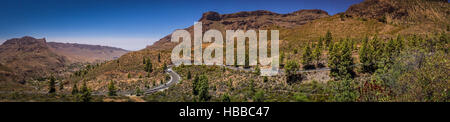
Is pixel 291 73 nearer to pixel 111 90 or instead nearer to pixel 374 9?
pixel 111 90

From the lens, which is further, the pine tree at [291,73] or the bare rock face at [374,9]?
the bare rock face at [374,9]

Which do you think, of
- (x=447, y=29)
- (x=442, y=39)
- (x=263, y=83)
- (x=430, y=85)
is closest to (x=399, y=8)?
(x=447, y=29)

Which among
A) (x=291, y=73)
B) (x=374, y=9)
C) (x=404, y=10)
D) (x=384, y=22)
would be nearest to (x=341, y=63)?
(x=291, y=73)

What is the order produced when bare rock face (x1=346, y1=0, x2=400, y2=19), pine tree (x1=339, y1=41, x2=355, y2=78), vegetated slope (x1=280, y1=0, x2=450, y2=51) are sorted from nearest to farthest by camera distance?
pine tree (x1=339, y1=41, x2=355, y2=78) < vegetated slope (x1=280, y1=0, x2=450, y2=51) < bare rock face (x1=346, y1=0, x2=400, y2=19)

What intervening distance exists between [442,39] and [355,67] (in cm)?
3060

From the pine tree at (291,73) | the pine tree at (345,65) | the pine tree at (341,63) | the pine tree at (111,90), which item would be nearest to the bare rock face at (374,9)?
the pine tree at (345,65)

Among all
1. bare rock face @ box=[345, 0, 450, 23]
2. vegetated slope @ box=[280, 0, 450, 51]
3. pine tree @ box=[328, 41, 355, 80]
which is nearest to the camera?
pine tree @ box=[328, 41, 355, 80]

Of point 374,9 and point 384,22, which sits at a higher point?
point 374,9

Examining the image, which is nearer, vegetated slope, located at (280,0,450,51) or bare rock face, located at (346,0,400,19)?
vegetated slope, located at (280,0,450,51)

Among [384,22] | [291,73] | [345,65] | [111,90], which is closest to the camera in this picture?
[345,65]

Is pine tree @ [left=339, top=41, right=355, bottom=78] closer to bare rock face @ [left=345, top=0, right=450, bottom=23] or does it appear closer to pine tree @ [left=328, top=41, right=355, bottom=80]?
pine tree @ [left=328, top=41, right=355, bottom=80]

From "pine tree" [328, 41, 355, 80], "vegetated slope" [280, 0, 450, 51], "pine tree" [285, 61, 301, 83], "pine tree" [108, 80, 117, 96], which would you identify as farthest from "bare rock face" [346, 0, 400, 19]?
"pine tree" [108, 80, 117, 96]

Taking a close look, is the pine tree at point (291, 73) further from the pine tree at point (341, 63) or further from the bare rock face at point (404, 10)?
the bare rock face at point (404, 10)
